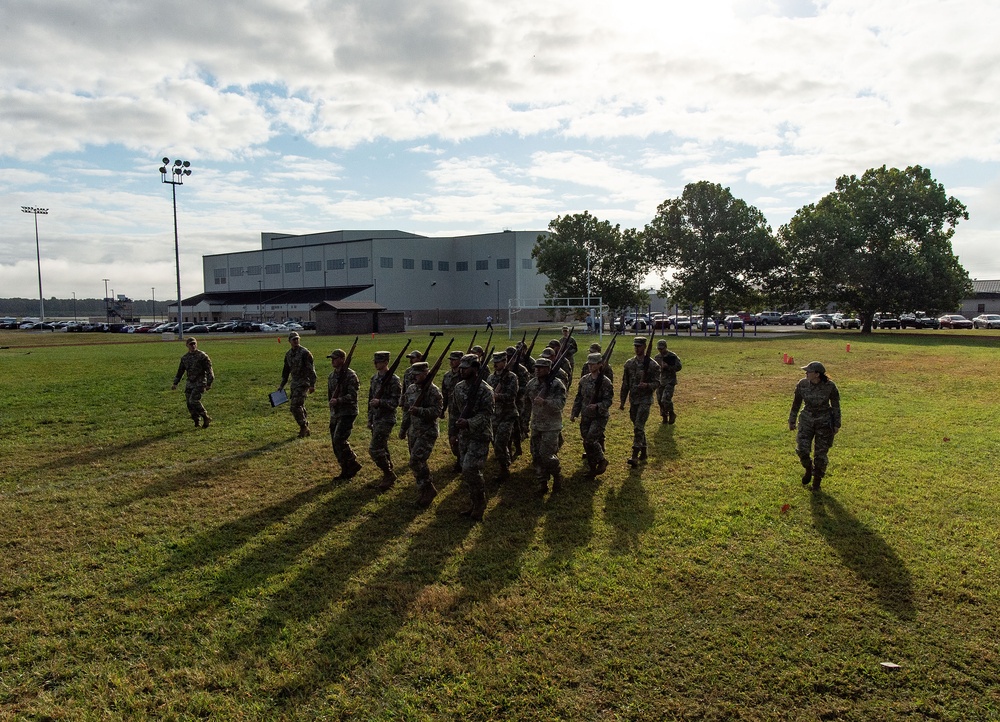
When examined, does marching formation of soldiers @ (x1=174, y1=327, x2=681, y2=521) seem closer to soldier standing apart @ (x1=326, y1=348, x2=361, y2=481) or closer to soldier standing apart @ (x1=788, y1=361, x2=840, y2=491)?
soldier standing apart @ (x1=326, y1=348, x2=361, y2=481)

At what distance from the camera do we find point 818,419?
29.4 feet

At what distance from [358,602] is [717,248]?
54.6 meters

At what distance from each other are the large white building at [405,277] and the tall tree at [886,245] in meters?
37.3

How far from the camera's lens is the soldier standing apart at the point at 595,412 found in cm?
981

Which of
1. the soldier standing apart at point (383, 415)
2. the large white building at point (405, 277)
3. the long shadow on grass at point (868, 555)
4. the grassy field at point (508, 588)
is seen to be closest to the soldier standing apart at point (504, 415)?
the grassy field at point (508, 588)

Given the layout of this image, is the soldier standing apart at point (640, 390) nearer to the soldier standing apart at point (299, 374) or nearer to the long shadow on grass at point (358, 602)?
the long shadow on grass at point (358, 602)

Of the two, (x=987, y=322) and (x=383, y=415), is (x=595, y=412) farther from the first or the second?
(x=987, y=322)

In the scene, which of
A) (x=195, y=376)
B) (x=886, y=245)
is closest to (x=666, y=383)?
(x=195, y=376)

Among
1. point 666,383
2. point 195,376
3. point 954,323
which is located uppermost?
point 954,323

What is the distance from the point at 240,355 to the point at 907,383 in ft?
88.7

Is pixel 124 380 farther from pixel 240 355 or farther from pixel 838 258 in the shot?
pixel 838 258

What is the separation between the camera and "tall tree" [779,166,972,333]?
46.8 m

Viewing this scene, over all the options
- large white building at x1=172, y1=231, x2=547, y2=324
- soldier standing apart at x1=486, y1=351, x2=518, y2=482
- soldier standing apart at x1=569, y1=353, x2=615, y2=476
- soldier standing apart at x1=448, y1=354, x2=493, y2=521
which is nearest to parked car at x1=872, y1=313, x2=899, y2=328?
large white building at x1=172, y1=231, x2=547, y2=324

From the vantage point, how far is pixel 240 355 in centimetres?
2977
